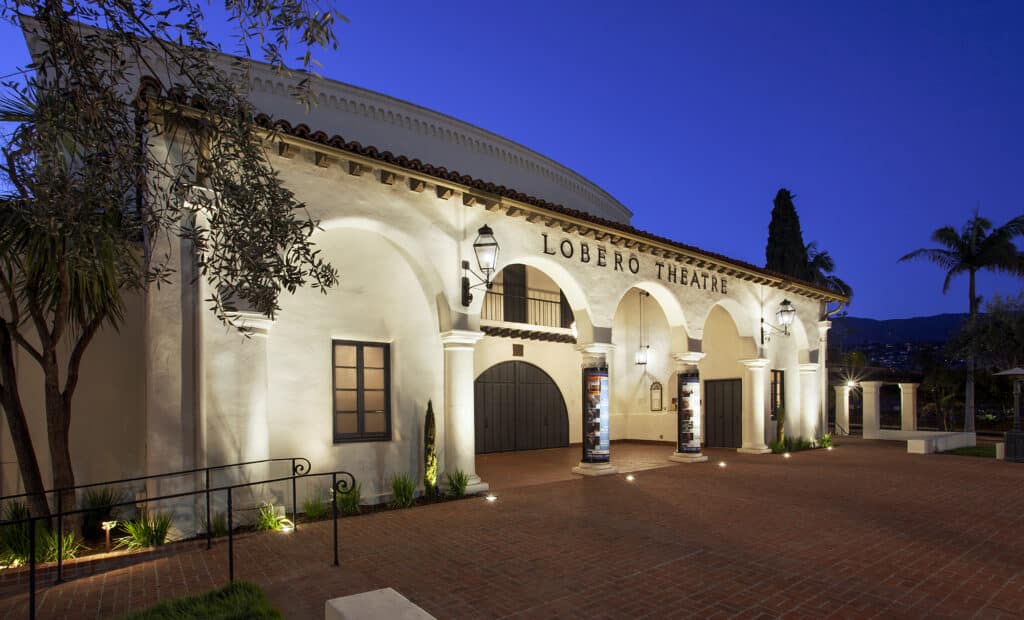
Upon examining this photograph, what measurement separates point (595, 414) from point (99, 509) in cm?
815

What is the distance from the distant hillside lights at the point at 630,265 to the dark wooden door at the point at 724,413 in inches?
148

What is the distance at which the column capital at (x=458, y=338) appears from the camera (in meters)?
9.96

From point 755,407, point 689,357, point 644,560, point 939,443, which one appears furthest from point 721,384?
point 644,560

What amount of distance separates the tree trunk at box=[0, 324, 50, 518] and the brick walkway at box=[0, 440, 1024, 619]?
152 cm

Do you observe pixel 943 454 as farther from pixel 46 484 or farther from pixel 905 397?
pixel 46 484

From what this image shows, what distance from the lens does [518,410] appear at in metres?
18.0

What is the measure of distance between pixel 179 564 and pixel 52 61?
4841 mm

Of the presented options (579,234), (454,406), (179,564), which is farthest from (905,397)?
(179,564)

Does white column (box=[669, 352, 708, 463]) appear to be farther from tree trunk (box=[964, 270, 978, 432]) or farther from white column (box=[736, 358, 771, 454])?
tree trunk (box=[964, 270, 978, 432])

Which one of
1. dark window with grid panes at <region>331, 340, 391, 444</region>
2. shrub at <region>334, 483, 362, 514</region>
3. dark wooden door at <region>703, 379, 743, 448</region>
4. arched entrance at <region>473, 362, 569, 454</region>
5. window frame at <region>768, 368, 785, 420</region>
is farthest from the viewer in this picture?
window frame at <region>768, 368, 785, 420</region>

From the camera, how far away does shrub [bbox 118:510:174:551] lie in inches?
269

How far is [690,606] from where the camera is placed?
524cm

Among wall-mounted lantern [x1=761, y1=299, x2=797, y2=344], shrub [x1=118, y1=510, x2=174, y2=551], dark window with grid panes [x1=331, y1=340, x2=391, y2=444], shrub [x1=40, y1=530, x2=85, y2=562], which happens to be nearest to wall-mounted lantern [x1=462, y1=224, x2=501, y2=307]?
dark window with grid panes [x1=331, y1=340, x2=391, y2=444]

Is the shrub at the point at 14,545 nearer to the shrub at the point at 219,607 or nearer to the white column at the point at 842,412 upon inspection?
the shrub at the point at 219,607
